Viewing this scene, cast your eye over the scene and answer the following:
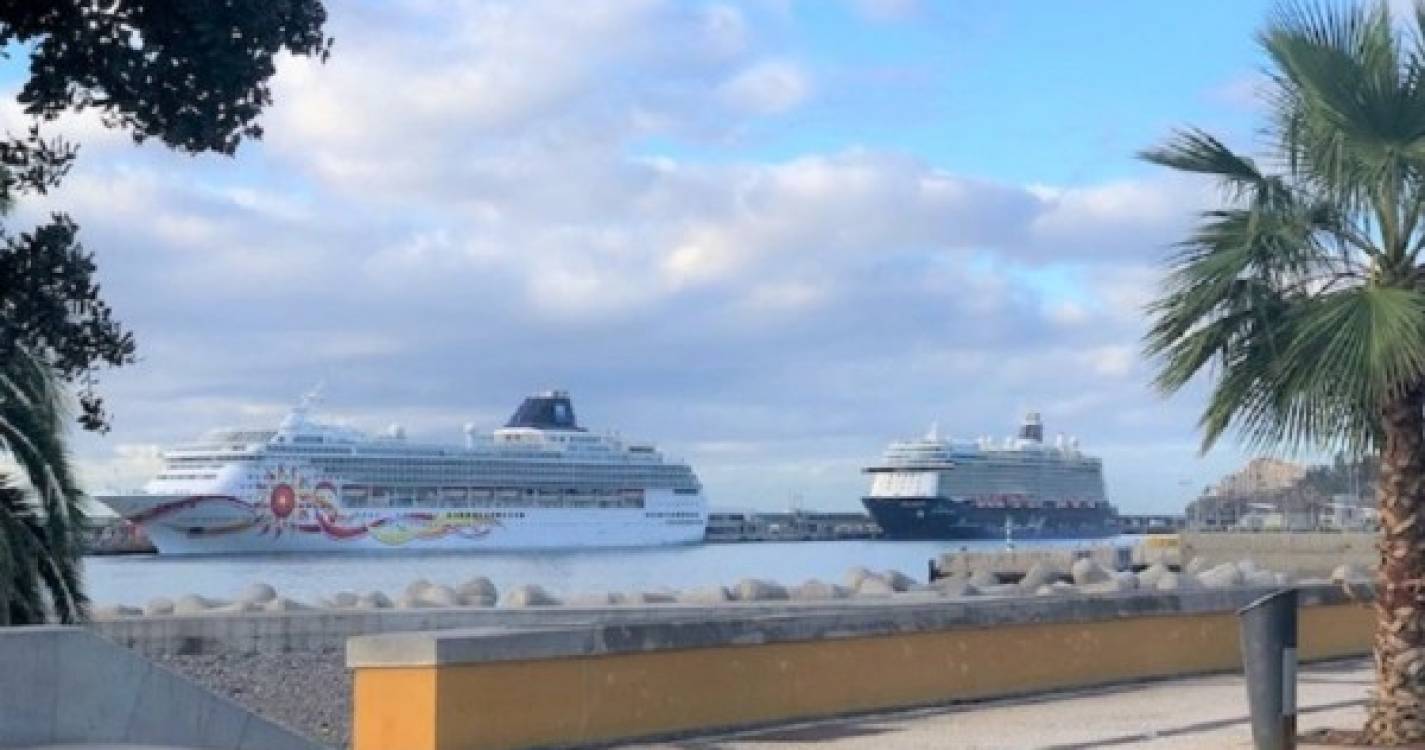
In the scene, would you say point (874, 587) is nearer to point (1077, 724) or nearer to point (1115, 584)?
point (1115, 584)

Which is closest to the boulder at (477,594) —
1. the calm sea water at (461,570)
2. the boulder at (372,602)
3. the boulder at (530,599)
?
the boulder at (530,599)

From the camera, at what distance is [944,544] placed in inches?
4636

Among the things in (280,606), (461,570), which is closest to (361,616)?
(280,606)

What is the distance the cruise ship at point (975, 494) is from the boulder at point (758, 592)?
276 feet

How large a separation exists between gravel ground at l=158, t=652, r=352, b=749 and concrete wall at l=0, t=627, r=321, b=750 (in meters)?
9.85

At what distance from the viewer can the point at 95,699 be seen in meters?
9.11

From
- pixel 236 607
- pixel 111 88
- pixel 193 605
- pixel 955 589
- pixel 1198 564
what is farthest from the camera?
pixel 1198 564

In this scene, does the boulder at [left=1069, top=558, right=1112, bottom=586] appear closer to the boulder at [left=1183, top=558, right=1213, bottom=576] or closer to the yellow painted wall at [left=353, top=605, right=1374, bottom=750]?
the boulder at [left=1183, top=558, right=1213, bottom=576]

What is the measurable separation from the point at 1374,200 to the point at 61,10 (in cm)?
789

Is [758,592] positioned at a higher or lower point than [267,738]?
higher

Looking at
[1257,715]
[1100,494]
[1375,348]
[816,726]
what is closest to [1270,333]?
[1375,348]

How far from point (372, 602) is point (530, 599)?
12.3ft

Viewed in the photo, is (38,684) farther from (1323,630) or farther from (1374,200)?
(1323,630)

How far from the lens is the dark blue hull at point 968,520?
118 meters
